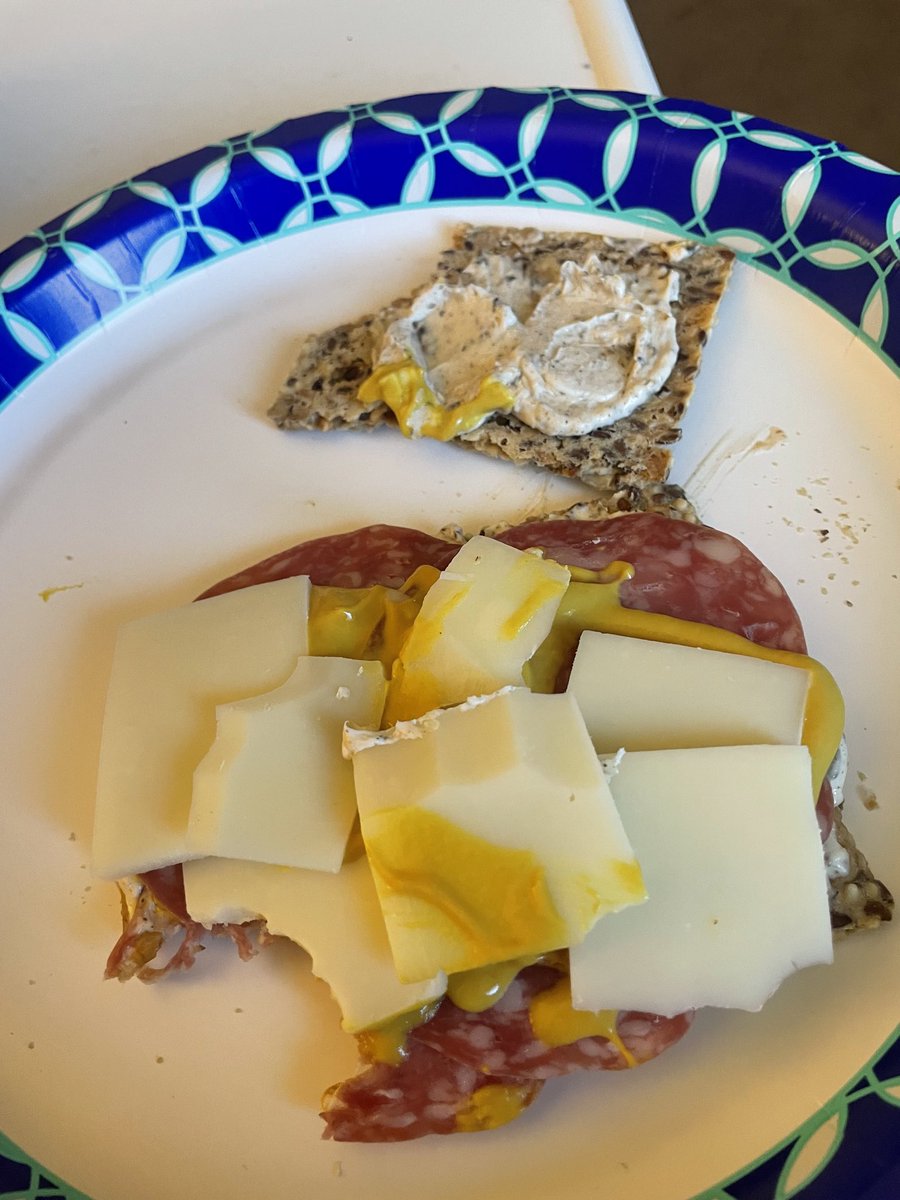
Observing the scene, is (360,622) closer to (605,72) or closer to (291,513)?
(291,513)

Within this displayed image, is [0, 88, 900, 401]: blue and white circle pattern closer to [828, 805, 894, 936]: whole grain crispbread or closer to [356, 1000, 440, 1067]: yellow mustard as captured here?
[828, 805, 894, 936]: whole grain crispbread

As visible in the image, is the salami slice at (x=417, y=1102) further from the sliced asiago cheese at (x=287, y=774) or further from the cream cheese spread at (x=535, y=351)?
the cream cheese spread at (x=535, y=351)

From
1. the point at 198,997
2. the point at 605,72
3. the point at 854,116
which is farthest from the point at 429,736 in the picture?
the point at 854,116

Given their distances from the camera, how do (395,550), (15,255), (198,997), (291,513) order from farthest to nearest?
(15,255) → (291,513) → (395,550) → (198,997)

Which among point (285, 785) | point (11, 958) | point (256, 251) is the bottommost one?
point (11, 958)

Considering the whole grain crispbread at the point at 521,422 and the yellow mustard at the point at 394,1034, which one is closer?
the yellow mustard at the point at 394,1034

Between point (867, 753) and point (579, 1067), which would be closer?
point (579, 1067)

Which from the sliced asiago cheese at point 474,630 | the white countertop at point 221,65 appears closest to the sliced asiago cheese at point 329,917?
the sliced asiago cheese at point 474,630
